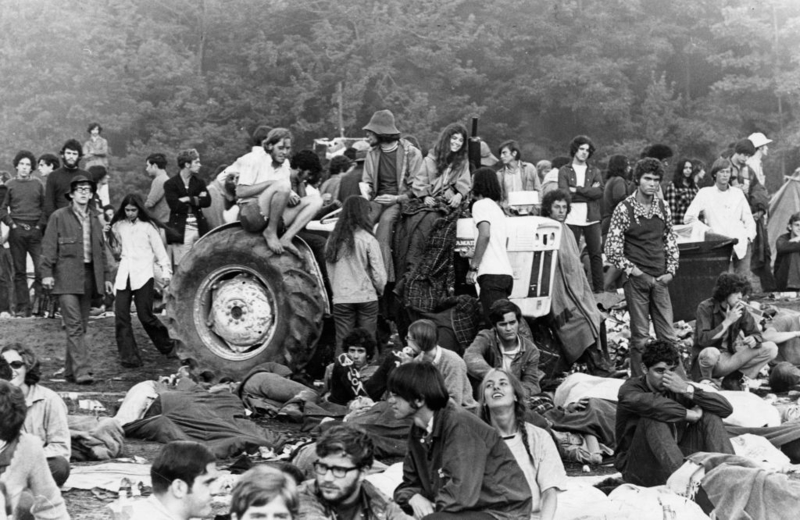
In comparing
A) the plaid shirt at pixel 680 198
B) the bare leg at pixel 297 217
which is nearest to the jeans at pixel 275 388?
the bare leg at pixel 297 217

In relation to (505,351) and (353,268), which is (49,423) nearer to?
(505,351)

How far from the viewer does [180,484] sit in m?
6.76

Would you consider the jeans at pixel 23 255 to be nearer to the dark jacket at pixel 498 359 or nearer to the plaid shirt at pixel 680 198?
the dark jacket at pixel 498 359

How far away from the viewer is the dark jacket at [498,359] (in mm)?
11898

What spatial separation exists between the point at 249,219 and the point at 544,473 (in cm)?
568

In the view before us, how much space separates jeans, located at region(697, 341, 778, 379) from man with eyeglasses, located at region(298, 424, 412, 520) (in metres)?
6.26

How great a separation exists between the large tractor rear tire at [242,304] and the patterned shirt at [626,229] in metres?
2.56

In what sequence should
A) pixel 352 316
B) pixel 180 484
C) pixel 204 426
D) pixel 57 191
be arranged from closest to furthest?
pixel 180 484 < pixel 204 426 < pixel 352 316 < pixel 57 191

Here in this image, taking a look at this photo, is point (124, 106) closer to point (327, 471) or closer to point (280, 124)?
point (280, 124)

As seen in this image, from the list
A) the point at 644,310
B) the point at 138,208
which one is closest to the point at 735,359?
the point at 644,310

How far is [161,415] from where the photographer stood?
37.5 ft

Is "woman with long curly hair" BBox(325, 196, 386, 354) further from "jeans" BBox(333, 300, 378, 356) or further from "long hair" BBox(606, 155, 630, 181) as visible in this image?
"long hair" BBox(606, 155, 630, 181)

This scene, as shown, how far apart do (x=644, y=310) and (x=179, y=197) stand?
5.28 metres

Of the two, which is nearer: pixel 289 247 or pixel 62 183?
pixel 289 247
